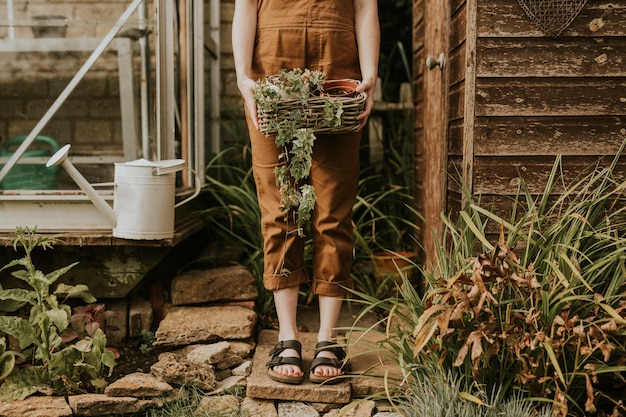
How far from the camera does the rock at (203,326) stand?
2.72m

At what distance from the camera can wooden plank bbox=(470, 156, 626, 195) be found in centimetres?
253

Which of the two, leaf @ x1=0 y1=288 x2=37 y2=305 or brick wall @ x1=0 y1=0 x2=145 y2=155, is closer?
leaf @ x1=0 y1=288 x2=37 y2=305

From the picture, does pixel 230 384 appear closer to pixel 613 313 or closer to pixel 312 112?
pixel 312 112

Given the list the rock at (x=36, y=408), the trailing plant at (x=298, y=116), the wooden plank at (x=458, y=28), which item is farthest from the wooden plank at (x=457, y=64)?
the rock at (x=36, y=408)

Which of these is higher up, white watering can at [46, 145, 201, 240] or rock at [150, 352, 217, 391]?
white watering can at [46, 145, 201, 240]

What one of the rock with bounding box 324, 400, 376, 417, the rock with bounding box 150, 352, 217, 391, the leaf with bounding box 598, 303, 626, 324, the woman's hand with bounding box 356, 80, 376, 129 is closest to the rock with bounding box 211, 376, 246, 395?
the rock with bounding box 150, 352, 217, 391

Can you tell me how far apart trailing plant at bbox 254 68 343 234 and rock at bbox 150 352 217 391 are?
656 mm

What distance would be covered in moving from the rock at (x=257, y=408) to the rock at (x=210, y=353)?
0.27 metres

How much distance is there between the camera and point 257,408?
7.58 feet

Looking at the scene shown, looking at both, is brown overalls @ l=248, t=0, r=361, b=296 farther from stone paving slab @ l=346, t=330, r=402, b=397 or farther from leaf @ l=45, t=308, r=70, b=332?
leaf @ l=45, t=308, r=70, b=332

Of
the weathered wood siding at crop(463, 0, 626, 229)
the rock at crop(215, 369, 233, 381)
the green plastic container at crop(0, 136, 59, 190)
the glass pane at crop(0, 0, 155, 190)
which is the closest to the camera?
the weathered wood siding at crop(463, 0, 626, 229)

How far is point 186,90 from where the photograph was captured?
3.59 meters

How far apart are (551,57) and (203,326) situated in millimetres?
1659

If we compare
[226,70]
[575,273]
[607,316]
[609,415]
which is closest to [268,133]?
[575,273]
